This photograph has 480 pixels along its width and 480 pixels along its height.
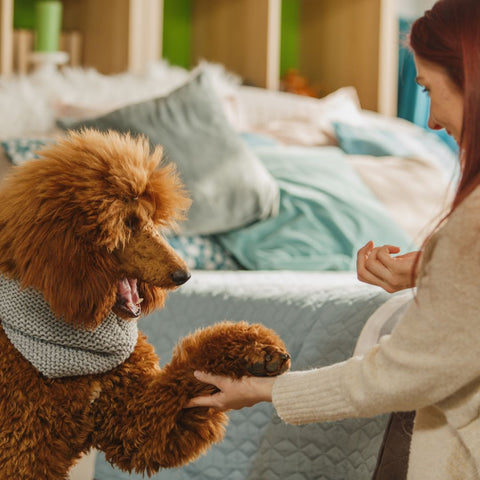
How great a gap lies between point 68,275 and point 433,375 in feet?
1.42

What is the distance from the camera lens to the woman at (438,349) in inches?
31.4

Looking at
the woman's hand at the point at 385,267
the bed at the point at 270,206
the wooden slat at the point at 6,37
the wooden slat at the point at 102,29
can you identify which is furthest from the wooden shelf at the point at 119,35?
the woman's hand at the point at 385,267

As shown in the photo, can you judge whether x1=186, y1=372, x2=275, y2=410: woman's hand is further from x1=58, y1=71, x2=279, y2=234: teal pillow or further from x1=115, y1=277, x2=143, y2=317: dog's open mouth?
x1=58, y1=71, x2=279, y2=234: teal pillow

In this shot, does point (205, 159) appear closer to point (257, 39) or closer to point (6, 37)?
point (6, 37)

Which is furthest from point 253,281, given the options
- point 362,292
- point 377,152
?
point 377,152

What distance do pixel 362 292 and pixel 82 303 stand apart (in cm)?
71

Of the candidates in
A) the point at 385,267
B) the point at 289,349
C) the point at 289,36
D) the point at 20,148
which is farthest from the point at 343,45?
the point at 385,267

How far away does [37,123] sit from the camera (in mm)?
2072

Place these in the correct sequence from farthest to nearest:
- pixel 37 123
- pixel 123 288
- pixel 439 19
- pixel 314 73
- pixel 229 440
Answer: pixel 314 73, pixel 37 123, pixel 229 440, pixel 123 288, pixel 439 19

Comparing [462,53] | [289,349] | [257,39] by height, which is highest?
[257,39]

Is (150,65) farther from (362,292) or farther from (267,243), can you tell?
(362,292)

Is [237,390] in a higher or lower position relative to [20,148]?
lower

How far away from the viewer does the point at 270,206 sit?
6.35 feet

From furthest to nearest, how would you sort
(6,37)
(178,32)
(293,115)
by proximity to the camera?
(178,32)
(293,115)
(6,37)
